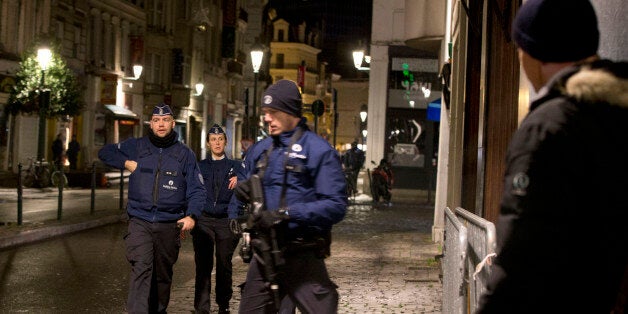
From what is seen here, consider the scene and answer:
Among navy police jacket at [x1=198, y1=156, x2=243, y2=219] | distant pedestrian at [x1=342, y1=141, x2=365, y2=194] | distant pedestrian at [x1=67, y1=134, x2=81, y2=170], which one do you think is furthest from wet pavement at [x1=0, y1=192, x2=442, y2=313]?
distant pedestrian at [x1=67, y1=134, x2=81, y2=170]

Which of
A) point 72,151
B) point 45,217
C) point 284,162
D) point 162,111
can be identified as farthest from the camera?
point 72,151

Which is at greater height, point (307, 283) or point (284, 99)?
point (284, 99)

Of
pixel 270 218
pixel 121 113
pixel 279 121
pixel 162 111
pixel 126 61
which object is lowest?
→ pixel 270 218

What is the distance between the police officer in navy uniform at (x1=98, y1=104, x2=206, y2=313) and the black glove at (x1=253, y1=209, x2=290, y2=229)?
273cm

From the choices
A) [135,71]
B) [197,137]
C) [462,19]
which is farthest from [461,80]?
[197,137]

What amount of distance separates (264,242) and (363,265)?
826cm

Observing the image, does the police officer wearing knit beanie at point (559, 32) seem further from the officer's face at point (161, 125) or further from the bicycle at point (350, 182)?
the bicycle at point (350, 182)

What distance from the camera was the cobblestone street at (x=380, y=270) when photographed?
31.9ft

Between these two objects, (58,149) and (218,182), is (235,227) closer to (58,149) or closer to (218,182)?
(218,182)

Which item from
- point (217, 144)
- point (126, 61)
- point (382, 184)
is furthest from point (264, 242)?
point (126, 61)

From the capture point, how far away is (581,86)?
252 cm

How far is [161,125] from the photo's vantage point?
803 cm

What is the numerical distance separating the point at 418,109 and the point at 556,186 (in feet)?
117

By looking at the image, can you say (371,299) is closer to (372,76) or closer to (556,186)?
(556,186)
